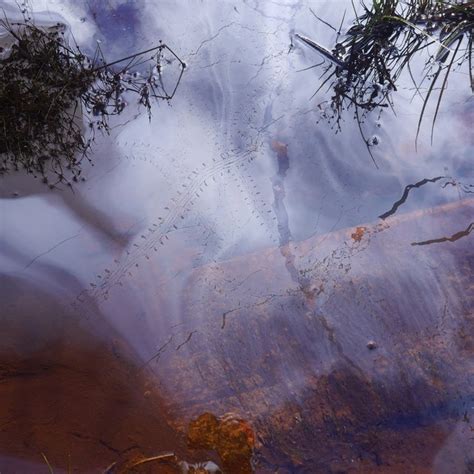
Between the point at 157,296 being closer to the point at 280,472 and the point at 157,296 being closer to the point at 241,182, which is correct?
the point at 241,182

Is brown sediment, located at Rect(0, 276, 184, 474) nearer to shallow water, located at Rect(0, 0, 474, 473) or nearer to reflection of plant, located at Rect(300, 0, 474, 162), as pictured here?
shallow water, located at Rect(0, 0, 474, 473)

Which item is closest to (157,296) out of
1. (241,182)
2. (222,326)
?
(222,326)

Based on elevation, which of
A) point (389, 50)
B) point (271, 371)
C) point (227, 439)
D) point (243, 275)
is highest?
point (389, 50)

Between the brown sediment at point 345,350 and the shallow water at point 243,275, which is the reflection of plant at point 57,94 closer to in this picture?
the shallow water at point 243,275

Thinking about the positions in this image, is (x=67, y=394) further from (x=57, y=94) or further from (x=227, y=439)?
(x=57, y=94)

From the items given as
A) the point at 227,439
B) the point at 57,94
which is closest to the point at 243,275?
the point at 227,439

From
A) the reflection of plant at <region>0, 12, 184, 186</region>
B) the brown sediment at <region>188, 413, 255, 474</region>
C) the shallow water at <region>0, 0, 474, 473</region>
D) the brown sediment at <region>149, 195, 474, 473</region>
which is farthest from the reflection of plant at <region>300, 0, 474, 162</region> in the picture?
the brown sediment at <region>188, 413, 255, 474</region>
